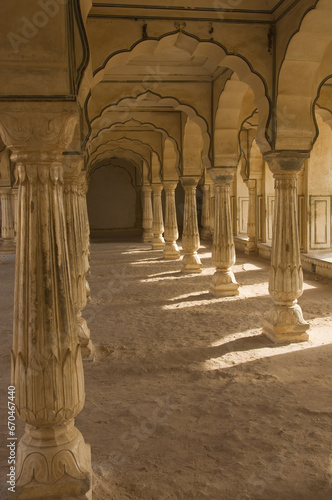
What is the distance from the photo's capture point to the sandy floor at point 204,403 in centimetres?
299

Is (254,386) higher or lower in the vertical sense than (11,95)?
lower

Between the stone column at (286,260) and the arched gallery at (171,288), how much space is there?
0.02 metres

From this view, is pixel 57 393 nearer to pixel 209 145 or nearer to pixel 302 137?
pixel 302 137

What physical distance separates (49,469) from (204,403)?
5.94ft

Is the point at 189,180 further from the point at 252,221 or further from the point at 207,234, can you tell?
the point at 207,234

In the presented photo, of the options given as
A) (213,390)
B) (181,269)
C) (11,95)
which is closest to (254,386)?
(213,390)

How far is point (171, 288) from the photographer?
936 cm

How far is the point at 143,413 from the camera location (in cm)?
394

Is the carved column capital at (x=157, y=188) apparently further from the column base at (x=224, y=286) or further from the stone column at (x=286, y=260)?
the stone column at (x=286, y=260)

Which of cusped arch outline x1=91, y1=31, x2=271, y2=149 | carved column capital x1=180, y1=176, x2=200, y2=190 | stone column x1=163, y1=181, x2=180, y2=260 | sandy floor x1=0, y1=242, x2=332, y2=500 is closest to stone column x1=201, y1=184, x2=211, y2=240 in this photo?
stone column x1=163, y1=181, x2=180, y2=260

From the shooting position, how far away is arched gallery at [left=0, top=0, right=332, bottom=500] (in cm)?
254

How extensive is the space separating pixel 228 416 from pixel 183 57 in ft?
17.0

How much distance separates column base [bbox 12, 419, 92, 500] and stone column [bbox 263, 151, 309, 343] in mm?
3516

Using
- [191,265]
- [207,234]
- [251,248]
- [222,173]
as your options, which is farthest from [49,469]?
[207,234]
